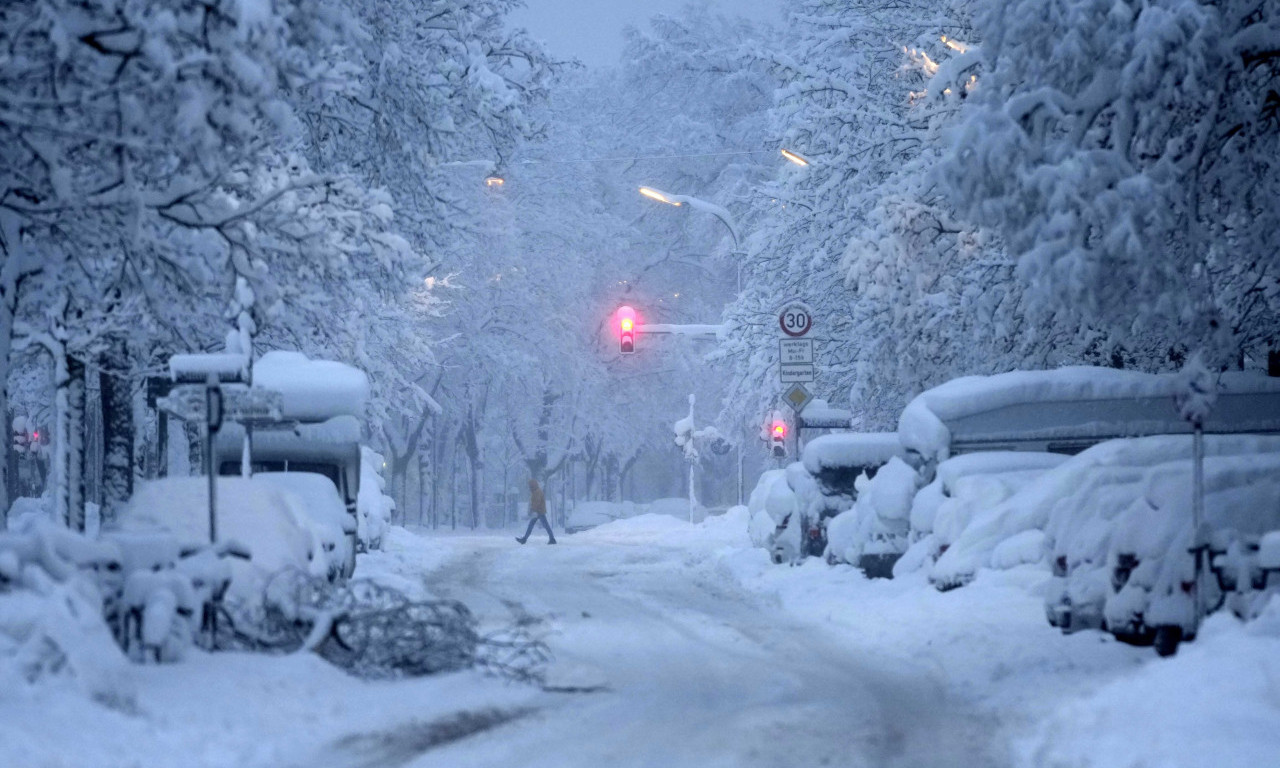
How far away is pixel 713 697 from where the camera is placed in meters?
11.6

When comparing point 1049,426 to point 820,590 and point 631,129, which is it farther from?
point 631,129

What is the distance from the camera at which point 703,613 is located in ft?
61.6

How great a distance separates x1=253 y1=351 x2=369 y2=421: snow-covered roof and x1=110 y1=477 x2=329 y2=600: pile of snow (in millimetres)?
7378

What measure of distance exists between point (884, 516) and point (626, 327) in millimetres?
16421

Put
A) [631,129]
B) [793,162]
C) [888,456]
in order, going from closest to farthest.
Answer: [888,456]
[793,162]
[631,129]

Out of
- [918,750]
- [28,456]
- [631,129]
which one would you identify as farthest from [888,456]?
[28,456]

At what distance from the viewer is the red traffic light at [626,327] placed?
35.9 metres

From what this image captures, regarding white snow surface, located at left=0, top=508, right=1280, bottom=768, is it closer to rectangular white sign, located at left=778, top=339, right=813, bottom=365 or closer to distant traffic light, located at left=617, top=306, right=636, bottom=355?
rectangular white sign, located at left=778, top=339, right=813, bottom=365

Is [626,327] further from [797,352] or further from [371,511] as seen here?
[797,352]

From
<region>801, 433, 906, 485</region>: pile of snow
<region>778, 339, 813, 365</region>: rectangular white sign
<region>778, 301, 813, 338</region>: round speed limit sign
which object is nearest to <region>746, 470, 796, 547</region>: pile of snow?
<region>801, 433, 906, 485</region>: pile of snow

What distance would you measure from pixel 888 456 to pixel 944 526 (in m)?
4.66

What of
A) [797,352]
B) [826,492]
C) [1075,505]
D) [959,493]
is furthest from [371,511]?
[1075,505]

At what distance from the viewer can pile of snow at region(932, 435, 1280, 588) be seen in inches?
518

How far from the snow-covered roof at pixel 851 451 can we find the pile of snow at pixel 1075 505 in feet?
16.7
